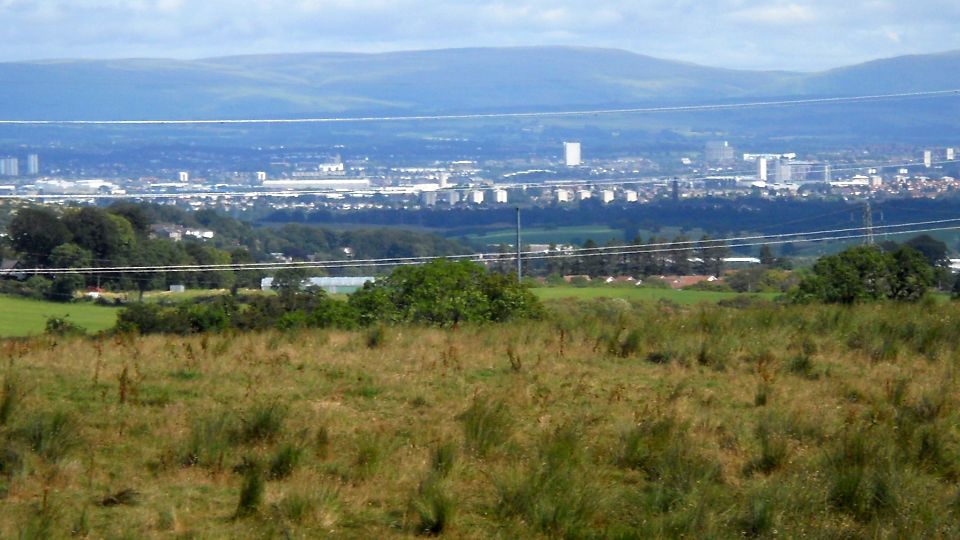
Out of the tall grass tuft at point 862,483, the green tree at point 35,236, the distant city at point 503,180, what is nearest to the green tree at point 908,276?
the tall grass tuft at point 862,483

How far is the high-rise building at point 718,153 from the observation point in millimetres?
52859

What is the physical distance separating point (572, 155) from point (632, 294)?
24747 mm

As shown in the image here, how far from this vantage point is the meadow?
6117 millimetres

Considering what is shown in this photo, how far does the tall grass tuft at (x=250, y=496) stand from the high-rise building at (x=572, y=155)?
45028 mm

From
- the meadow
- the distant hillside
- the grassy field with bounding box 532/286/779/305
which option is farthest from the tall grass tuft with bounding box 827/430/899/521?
the distant hillside

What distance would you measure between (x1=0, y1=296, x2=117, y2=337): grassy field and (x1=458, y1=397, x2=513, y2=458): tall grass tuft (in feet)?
49.5

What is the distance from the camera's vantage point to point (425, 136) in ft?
186

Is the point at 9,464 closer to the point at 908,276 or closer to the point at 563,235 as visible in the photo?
the point at 908,276

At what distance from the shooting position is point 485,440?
7398 mm

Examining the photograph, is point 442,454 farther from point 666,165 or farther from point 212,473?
point 666,165

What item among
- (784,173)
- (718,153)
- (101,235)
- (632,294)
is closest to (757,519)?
(632,294)

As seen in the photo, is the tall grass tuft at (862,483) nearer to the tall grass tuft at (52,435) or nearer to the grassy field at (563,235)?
the tall grass tuft at (52,435)

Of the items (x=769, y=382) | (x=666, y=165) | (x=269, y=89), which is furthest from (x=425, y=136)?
(x=769, y=382)

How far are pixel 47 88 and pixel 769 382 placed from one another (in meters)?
62.5
